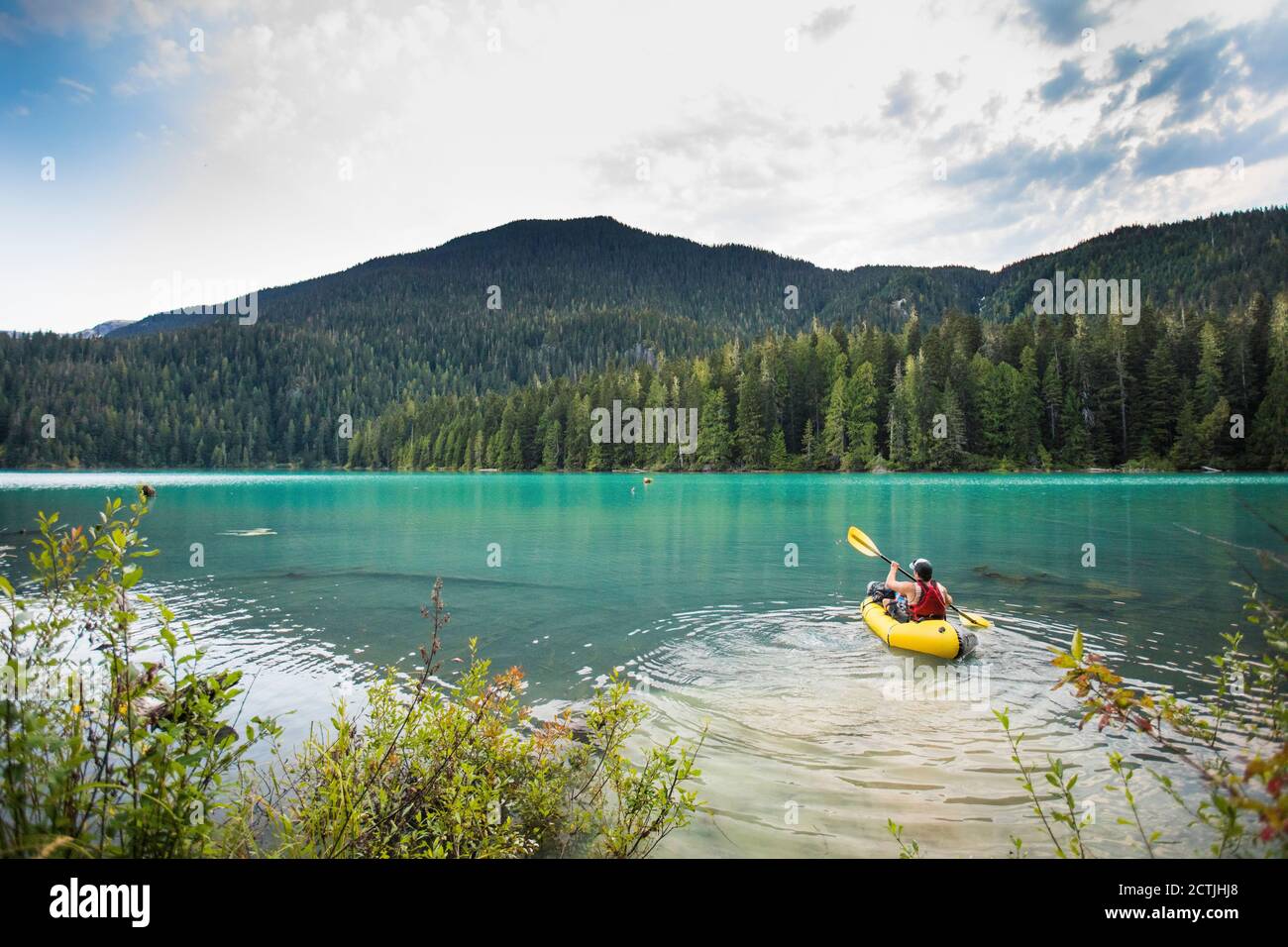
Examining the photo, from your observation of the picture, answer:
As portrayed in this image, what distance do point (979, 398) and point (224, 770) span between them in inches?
4050

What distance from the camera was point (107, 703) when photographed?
3584 millimetres

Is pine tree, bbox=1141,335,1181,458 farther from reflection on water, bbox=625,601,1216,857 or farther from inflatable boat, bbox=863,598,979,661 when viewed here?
inflatable boat, bbox=863,598,979,661

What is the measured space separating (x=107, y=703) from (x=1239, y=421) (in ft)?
350

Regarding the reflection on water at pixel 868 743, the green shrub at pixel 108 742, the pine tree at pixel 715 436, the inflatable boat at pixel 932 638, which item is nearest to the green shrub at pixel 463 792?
the reflection on water at pixel 868 743

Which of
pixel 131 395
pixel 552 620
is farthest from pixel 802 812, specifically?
pixel 131 395

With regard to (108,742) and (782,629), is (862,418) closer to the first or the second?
(782,629)

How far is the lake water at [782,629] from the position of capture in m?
7.27

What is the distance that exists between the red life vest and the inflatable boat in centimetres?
21

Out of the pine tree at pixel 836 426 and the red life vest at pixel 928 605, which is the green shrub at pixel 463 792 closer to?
the red life vest at pixel 928 605

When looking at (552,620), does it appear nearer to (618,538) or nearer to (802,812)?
(802,812)

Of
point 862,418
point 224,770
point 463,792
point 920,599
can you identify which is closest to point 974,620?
point 920,599

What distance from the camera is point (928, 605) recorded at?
13.2 meters

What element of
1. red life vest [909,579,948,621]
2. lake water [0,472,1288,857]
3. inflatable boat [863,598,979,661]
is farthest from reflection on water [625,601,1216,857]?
red life vest [909,579,948,621]

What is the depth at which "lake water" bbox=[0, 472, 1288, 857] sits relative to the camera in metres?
7.27
